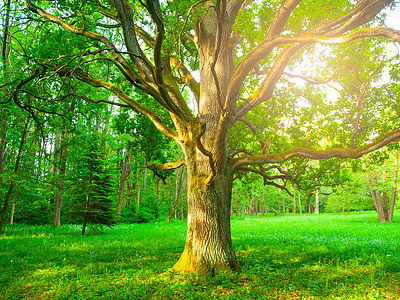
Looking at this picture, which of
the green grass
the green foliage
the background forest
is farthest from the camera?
the green foliage

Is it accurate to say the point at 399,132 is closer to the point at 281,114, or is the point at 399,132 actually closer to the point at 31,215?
the point at 281,114

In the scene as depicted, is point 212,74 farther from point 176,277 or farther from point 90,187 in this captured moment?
point 90,187

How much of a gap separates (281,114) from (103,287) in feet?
27.4

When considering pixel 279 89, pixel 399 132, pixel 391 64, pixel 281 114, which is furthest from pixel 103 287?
pixel 391 64

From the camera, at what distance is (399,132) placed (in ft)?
17.9

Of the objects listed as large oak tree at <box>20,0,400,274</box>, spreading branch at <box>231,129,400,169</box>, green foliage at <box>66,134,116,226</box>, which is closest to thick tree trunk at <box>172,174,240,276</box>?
large oak tree at <box>20,0,400,274</box>

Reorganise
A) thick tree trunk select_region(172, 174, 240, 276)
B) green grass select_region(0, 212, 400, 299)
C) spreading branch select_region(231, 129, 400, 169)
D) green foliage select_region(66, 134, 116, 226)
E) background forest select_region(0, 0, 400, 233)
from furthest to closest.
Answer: green foliage select_region(66, 134, 116, 226) < background forest select_region(0, 0, 400, 233) < spreading branch select_region(231, 129, 400, 169) < thick tree trunk select_region(172, 174, 240, 276) < green grass select_region(0, 212, 400, 299)

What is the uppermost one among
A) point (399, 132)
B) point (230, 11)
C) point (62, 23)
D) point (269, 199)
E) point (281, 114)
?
point (230, 11)

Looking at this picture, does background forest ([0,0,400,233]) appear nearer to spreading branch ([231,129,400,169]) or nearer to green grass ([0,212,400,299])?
spreading branch ([231,129,400,169])

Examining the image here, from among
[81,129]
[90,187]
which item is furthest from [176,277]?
[90,187]

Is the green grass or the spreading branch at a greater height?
the spreading branch

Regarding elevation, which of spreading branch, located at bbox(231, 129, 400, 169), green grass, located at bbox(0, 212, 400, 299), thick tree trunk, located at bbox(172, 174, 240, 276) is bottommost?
green grass, located at bbox(0, 212, 400, 299)

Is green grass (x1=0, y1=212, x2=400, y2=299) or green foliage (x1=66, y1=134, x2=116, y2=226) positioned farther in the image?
green foliage (x1=66, y1=134, x2=116, y2=226)

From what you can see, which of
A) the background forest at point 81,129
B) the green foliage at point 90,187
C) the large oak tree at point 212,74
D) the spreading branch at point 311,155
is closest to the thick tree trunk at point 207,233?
the large oak tree at point 212,74
